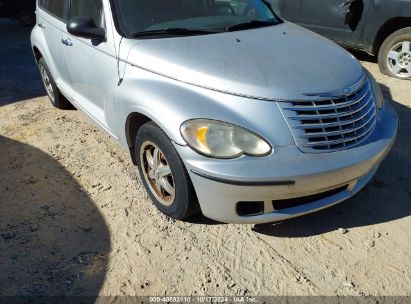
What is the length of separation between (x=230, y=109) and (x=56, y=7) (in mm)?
2685

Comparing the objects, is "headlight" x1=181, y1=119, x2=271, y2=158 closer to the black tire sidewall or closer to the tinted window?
the tinted window

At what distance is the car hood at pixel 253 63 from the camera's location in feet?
8.48

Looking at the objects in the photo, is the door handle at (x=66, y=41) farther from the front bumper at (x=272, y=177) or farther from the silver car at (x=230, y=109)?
the front bumper at (x=272, y=177)

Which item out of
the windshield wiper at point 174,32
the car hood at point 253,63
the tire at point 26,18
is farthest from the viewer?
the tire at point 26,18

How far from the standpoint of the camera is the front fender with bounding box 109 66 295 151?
8.05 feet

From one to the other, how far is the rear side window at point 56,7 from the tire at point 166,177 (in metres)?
1.82

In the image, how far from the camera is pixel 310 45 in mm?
3141

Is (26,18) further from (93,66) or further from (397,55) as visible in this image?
(397,55)

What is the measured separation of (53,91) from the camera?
4867mm

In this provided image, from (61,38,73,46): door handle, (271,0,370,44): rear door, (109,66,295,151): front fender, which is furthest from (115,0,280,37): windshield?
(271,0,370,44): rear door

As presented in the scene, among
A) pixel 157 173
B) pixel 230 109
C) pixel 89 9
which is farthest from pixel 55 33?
pixel 230 109

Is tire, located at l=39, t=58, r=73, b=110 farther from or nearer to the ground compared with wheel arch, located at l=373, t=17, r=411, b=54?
nearer to the ground

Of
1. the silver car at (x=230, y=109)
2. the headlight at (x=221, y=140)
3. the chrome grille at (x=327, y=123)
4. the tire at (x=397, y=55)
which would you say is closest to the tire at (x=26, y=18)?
the silver car at (x=230, y=109)

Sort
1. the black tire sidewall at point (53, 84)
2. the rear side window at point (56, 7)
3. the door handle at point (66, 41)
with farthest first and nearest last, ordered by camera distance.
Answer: the black tire sidewall at point (53, 84) < the rear side window at point (56, 7) < the door handle at point (66, 41)
